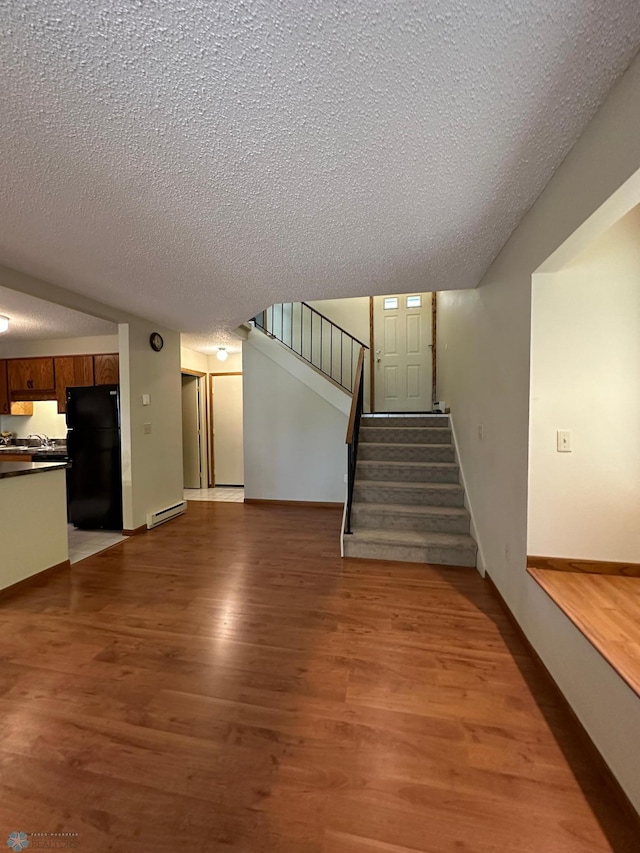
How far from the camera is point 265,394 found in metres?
5.08

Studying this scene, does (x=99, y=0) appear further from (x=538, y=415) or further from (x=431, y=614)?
(x=431, y=614)

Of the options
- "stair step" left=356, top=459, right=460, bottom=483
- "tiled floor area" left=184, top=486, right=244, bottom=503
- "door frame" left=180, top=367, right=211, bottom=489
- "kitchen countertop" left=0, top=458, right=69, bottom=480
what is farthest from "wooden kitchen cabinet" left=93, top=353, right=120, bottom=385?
"stair step" left=356, top=459, right=460, bottom=483

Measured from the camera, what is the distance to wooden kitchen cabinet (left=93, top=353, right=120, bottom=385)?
179 inches

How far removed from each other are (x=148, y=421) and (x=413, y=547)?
315 cm

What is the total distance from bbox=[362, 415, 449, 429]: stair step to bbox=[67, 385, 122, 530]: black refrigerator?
2969 mm

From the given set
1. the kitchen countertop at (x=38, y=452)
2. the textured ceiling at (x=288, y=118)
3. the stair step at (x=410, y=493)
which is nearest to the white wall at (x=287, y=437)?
the stair step at (x=410, y=493)

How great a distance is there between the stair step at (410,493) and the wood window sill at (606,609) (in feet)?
4.74

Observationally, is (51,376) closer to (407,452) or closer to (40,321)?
(40,321)

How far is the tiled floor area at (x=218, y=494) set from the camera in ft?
17.8

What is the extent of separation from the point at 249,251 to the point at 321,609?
2422mm

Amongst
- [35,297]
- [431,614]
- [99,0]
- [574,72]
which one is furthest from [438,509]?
[35,297]

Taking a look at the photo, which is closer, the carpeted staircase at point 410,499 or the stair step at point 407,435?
the carpeted staircase at point 410,499

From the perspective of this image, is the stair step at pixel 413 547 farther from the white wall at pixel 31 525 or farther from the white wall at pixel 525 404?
the white wall at pixel 31 525

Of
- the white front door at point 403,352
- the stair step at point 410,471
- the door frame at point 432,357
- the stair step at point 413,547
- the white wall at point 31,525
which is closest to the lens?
the white wall at point 31,525
